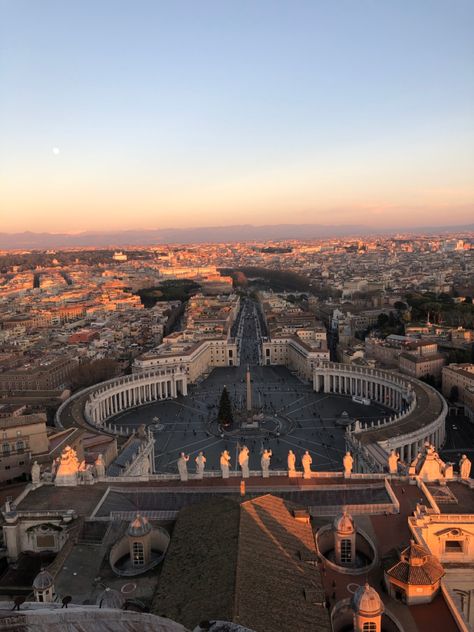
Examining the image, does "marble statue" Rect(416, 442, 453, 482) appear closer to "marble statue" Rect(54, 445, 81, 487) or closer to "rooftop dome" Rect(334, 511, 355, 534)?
"rooftop dome" Rect(334, 511, 355, 534)

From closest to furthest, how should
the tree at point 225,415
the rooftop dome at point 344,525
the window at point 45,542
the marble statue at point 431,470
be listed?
the rooftop dome at point 344,525, the window at point 45,542, the marble statue at point 431,470, the tree at point 225,415

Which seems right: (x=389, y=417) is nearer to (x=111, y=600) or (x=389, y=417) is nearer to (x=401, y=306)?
(x=111, y=600)

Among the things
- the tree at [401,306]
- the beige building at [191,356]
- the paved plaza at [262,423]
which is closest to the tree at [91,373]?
the beige building at [191,356]

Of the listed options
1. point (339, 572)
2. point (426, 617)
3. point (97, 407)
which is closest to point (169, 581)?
point (339, 572)

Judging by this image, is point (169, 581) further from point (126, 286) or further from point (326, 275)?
point (326, 275)

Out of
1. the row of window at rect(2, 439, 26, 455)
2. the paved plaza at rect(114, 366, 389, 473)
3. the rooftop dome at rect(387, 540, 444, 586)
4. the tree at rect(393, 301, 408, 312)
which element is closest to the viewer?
the rooftop dome at rect(387, 540, 444, 586)

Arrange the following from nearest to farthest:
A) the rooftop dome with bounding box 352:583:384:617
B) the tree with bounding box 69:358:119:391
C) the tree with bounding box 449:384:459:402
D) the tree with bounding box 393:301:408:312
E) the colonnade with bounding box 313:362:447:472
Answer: the rooftop dome with bounding box 352:583:384:617 < the colonnade with bounding box 313:362:447:472 < the tree with bounding box 449:384:459:402 < the tree with bounding box 69:358:119:391 < the tree with bounding box 393:301:408:312

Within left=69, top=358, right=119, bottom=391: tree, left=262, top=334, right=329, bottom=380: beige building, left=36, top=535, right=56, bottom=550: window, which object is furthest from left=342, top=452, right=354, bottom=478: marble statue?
left=69, top=358, right=119, bottom=391: tree

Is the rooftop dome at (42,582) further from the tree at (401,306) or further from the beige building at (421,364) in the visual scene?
the tree at (401,306)

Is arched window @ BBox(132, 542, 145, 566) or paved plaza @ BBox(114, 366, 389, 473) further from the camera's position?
paved plaza @ BBox(114, 366, 389, 473)
